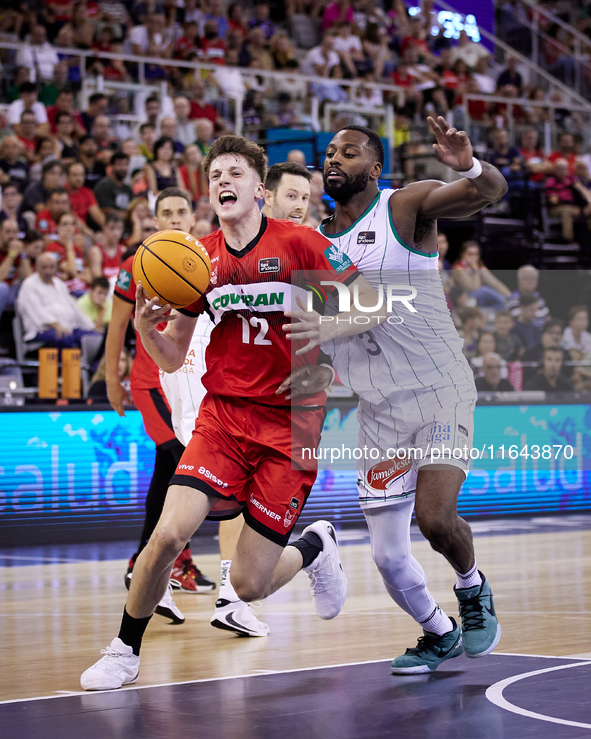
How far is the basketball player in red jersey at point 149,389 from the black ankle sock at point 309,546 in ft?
5.36

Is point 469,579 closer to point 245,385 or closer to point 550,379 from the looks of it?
point 245,385

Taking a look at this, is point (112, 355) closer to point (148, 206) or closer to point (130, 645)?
point (130, 645)

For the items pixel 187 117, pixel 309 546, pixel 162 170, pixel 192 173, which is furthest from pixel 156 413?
pixel 187 117

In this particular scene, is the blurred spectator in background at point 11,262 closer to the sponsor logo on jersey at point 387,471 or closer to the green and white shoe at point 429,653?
the sponsor logo on jersey at point 387,471

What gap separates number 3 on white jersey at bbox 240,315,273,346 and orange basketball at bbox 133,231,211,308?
0.24m

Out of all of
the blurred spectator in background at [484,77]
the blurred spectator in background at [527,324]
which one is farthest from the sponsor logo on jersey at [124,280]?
the blurred spectator in background at [484,77]

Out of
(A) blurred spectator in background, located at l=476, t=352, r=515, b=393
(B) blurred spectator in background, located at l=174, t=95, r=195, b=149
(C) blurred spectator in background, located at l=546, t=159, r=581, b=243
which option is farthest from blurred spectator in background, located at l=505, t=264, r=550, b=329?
(B) blurred spectator in background, located at l=174, t=95, r=195, b=149

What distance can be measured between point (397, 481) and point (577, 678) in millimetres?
1100

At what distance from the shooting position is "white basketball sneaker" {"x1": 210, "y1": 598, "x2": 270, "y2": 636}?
5777 mm

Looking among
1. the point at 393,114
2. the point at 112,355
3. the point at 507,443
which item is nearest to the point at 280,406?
the point at 112,355

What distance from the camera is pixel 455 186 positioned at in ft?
15.0

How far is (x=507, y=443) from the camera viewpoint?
11.1m

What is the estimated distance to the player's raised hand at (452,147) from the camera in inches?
174

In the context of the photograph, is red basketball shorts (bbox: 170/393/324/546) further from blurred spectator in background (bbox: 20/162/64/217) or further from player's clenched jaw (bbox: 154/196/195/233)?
blurred spectator in background (bbox: 20/162/64/217)
